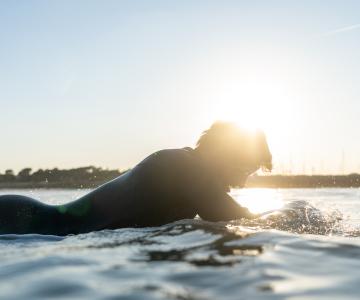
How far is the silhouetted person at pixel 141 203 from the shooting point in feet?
→ 16.6

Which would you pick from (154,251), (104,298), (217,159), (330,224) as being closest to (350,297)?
(104,298)

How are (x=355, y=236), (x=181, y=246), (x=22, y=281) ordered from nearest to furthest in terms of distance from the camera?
(x=22, y=281)
(x=181, y=246)
(x=355, y=236)

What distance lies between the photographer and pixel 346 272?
3141 millimetres

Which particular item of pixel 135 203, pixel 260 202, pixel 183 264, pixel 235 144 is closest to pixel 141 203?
pixel 135 203

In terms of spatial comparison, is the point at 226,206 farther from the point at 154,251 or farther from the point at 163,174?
the point at 154,251

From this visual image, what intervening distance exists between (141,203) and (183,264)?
1.79 metres

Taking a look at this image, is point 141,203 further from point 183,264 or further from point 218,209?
point 183,264

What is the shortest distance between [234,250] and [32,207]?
7.55ft

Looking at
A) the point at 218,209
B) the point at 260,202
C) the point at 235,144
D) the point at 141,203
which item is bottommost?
the point at 260,202

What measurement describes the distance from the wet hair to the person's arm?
0.54m

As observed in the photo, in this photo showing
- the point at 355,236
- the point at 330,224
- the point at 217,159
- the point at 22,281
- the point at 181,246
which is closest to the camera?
the point at 22,281

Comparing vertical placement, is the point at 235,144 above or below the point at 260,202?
above

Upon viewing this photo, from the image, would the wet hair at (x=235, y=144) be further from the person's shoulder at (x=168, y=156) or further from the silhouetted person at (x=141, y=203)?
the person's shoulder at (x=168, y=156)

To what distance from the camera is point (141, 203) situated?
504 cm
